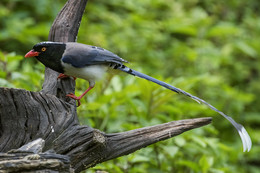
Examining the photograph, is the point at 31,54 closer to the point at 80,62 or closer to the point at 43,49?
the point at 43,49

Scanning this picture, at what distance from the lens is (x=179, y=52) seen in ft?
22.6

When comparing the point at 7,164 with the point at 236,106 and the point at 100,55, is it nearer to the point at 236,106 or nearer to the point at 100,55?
the point at 100,55

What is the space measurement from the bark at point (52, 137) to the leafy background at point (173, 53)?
52.7 inches

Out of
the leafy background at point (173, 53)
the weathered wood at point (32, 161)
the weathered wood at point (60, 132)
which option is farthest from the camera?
the leafy background at point (173, 53)

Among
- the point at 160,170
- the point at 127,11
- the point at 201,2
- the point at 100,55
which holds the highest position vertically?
the point at 201,2

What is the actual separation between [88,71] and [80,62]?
0.37 ft

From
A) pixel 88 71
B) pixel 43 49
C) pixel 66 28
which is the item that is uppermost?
pixel 66 28

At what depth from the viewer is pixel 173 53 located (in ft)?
23.0

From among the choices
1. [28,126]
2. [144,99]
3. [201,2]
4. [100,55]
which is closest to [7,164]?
[28,126]

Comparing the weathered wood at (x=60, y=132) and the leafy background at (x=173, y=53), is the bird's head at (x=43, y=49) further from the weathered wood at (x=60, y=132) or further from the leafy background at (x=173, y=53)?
the leafy background at (x=173, y=53)

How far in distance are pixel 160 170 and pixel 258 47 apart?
179 inches

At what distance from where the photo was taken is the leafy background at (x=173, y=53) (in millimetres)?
4309

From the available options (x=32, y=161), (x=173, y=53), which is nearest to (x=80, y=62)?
(x=32, y=161)

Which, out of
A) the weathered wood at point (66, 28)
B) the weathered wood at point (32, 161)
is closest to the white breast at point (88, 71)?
the weathered wood at point (66, 28)
